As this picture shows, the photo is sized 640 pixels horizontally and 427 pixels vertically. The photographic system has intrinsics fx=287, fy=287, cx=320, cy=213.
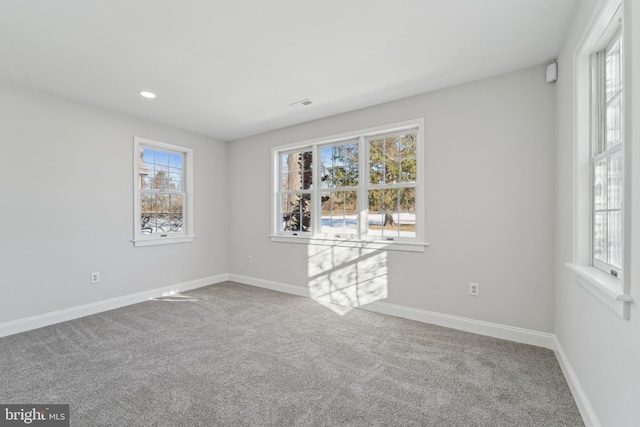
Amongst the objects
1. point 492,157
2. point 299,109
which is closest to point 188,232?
point 299,109

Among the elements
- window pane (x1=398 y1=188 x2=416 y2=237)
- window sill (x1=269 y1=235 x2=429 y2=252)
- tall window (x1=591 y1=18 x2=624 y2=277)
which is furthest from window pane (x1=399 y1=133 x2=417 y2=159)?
tall window (x1=591 y1=18 x2=624 y2=277)

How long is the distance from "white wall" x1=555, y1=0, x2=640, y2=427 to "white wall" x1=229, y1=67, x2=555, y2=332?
0.54ft

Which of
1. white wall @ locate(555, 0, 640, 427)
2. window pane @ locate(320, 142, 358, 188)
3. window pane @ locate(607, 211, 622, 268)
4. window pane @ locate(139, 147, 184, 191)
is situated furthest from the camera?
window pane @ locate(139, 147, 184, 191)

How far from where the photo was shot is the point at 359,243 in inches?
145

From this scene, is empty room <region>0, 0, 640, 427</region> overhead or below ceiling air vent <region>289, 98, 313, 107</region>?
below

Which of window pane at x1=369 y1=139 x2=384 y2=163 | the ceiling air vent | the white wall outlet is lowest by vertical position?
the white wall outlet

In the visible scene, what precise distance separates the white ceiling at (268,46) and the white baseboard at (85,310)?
244cm

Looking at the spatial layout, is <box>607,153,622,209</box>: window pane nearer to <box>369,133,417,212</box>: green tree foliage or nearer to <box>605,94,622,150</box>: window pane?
<box>605,94,622,150</box>: window pane

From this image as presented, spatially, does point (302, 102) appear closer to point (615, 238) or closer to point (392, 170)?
point (392, 170)

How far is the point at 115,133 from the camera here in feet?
12.2

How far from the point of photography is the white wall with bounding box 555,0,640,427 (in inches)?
45.1

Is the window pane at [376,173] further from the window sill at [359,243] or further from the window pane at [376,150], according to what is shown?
the window sill at [359,243]

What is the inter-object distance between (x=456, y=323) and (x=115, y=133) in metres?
4.69

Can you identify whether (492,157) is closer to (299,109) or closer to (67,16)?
(299,109)
